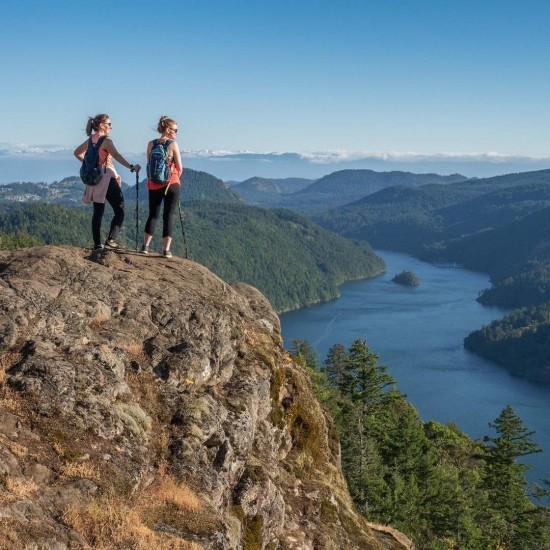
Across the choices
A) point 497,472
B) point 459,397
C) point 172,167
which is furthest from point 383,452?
point 459,397

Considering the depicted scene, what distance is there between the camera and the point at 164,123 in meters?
13.7

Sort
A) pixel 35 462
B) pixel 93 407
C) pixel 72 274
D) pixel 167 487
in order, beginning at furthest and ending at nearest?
pixel 72 274, pixel 93 407, pixel 167 487, pixel 35 462

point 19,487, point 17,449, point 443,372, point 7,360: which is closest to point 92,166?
point 7,360

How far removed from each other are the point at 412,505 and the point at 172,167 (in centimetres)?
2868

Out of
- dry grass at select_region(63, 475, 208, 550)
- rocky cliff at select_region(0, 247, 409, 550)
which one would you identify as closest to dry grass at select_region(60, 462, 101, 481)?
rocky cliff at select_region(0, 247, 409, 550)

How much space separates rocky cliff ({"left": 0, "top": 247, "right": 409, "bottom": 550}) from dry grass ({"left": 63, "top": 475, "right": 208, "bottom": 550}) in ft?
0.06

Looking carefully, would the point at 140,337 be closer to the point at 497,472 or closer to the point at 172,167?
the point at 172,167

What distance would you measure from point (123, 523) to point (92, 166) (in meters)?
8.80

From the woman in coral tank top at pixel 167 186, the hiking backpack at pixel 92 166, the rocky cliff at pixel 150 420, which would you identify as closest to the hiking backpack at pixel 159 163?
the woman in coral tank top at pixel 167 186

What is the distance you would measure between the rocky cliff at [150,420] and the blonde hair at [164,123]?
137 inches

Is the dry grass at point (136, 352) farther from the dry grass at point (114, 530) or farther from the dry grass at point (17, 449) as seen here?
the dry grass at point (114, 530)

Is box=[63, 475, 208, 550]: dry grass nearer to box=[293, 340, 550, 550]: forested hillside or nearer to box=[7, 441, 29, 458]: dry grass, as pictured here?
box=[7, 441, 29, 458]: dry grass

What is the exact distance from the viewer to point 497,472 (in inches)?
1630

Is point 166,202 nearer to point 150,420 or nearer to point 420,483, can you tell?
point 150,420
